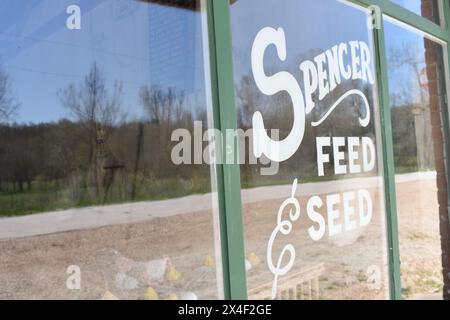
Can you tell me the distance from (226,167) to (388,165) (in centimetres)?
123

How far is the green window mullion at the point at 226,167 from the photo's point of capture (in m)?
1.64

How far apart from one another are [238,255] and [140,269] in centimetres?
41

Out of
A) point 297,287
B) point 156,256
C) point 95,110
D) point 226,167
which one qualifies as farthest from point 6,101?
point 297,287

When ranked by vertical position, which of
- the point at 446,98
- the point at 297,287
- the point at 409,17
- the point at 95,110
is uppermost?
the point at 409,17

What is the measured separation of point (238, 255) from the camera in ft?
5.44

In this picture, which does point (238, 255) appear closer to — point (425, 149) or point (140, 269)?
point (140, 269)

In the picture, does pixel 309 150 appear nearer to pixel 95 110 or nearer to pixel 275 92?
pixel 275 92

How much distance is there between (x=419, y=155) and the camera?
9.98 ft

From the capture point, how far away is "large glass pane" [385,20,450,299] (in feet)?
9.16

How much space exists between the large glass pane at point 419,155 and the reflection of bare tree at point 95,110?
1.65 meters

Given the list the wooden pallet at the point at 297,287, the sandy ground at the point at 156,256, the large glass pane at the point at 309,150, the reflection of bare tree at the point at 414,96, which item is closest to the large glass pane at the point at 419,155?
the reflection of bare tree at the point at 414,96

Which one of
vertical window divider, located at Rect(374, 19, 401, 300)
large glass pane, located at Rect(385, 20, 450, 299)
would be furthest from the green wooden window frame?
large glass pane, located at Rect(385, 20, 450, 299)

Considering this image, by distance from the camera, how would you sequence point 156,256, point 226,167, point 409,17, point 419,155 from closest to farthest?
point 226,167
point 156,256
point 409,17
point 419,155
